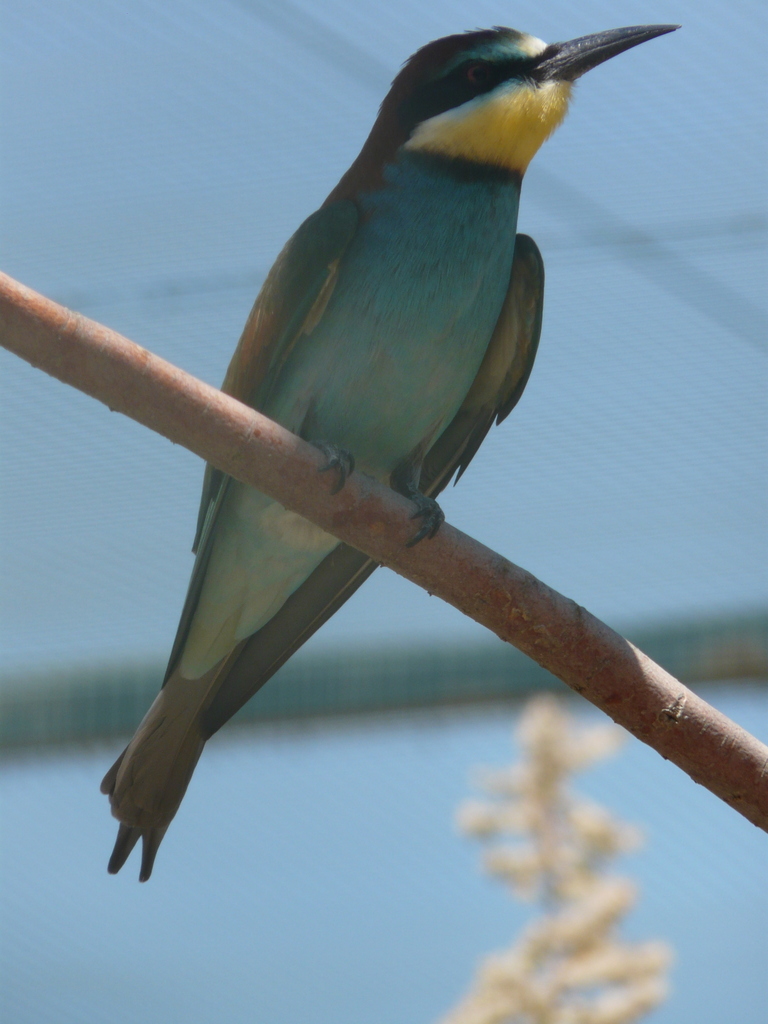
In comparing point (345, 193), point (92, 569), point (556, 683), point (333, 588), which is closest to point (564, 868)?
point (556, 683)

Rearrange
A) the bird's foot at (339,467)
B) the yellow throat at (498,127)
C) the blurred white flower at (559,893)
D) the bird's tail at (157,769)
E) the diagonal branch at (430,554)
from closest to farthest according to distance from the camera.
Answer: the diagonal branch at (430,554) → the bird's foot at (339,467) → the bird's tail at (157,769) → the yellow throat at (498,127) → the blurred white flower at (559,893)

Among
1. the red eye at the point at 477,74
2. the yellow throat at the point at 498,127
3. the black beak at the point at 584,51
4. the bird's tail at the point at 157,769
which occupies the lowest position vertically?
the bird's tail at the point at 157,769

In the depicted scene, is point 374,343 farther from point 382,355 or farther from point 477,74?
point 477,74

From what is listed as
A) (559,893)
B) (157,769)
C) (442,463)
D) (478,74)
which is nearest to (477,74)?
(478,74)

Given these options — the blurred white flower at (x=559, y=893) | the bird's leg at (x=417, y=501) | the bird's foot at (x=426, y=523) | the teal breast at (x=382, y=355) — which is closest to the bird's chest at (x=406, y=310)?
the teal breast at (x=382, y=355)

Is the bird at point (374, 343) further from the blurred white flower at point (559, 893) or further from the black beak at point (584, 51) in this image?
the blurred white flower at point (559, 893)

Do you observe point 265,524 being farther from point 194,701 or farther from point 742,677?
point 742,677

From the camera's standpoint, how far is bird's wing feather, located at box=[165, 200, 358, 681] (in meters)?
1.85

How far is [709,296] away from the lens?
3.38 metres

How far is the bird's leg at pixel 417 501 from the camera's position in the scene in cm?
152

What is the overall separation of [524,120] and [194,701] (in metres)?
1.15

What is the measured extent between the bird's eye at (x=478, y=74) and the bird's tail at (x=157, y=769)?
1152mm

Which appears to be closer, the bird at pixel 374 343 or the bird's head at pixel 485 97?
the bird at pixel 374 343

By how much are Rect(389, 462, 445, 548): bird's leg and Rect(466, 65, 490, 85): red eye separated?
689 mm
